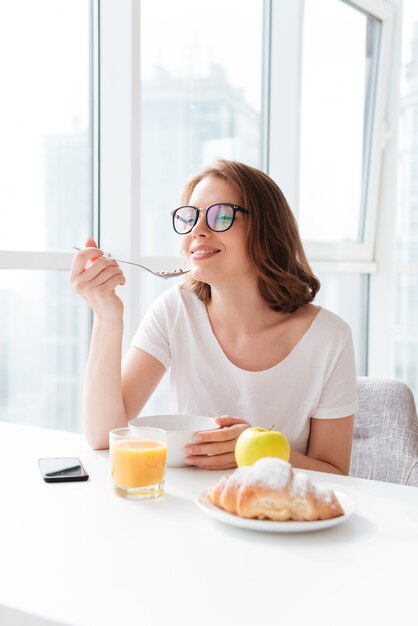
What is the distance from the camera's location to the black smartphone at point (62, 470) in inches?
44.9

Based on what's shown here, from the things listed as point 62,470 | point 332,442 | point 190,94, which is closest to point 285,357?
point 332,442

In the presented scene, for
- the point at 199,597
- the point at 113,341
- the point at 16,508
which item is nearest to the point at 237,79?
the point at 113,341

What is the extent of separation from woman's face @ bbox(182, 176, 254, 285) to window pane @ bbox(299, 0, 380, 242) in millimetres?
1786

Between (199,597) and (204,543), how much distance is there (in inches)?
6.1

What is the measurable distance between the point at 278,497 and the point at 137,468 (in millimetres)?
254

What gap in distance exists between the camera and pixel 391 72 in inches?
148

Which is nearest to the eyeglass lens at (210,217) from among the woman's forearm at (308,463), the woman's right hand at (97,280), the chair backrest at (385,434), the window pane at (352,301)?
the woman's right hand at (97,280)

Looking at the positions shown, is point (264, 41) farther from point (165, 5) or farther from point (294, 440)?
point (294, 440)

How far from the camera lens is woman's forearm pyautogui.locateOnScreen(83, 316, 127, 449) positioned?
1.43 metres

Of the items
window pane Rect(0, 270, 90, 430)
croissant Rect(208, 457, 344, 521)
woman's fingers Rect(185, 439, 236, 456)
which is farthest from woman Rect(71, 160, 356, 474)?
window pane Rect(0, 270, 90, 430)

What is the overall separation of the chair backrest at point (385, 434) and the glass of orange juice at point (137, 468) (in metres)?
0.89

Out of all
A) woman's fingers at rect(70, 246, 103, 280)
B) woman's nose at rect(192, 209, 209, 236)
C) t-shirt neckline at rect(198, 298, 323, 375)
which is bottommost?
t-shirt neckline at rect(198, 298, 323, 375)

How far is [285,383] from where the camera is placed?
157 centimetres

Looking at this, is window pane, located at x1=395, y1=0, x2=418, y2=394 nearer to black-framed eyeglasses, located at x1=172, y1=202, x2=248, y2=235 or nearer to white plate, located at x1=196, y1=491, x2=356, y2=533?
black-framed eyeglasses, located at x1=172, y1=202, x2=248, y2=235
